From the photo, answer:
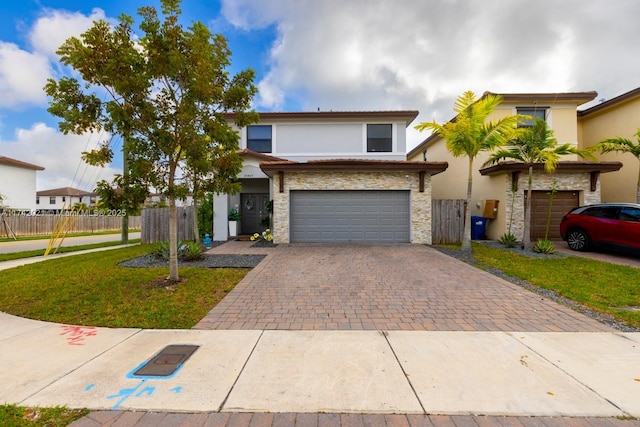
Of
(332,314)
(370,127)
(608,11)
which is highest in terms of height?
(608,11)

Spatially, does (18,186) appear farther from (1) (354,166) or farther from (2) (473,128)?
(2) (473,128)

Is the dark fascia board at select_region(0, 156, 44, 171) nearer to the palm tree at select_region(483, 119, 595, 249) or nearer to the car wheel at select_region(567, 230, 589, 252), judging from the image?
the palm tree at select_region(483, 119, 595, 249)

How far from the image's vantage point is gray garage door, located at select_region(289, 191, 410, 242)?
12.5m

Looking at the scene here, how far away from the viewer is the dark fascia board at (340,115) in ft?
52.1

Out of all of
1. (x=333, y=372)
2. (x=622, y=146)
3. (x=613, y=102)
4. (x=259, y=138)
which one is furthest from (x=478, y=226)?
(x=333, y=372)

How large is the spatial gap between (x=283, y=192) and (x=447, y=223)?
7.75 m

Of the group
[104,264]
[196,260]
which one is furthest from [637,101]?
[104,264]

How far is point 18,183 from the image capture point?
28.9 meters

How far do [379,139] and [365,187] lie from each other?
5.26m

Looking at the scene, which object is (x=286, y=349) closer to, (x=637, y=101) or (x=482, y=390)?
(x=482, y=390)

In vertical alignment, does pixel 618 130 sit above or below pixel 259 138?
below

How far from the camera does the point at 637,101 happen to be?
13539 millimetres

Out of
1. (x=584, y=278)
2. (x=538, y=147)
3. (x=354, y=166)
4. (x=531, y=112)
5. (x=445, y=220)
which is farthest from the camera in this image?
(x=531, y=112)

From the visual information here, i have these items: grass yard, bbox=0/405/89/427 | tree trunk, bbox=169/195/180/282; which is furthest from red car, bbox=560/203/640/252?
grass yard, bbox=0/405/89/427
